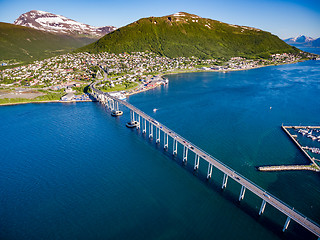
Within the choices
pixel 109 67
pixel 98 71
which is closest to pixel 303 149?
pixel 98 71

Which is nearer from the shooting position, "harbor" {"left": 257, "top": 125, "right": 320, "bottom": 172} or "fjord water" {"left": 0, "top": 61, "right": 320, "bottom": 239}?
"fjord water" {"left": 0, "top": 61, "right": 320, "bottom": 239}

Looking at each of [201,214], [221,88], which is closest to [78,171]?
[201,214]

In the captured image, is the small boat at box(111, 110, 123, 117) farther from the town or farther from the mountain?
the mountain

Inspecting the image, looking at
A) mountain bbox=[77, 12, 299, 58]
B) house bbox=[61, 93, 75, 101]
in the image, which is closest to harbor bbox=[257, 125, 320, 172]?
house bbox=[61, 93, 75, 101]

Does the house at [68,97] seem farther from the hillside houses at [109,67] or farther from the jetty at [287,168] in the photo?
the jetty at [287,168]

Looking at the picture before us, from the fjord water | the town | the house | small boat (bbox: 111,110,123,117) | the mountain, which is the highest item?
the mountain

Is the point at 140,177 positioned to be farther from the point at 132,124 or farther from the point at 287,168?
the point at 287,168

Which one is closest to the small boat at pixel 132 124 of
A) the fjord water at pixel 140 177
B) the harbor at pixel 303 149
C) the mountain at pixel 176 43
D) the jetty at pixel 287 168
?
the fjord water at pixel 140 177
